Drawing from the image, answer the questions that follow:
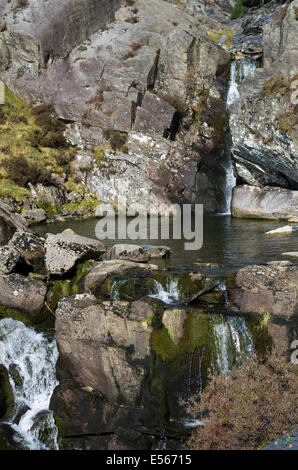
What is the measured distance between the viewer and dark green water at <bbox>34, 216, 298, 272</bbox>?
49.4 feet

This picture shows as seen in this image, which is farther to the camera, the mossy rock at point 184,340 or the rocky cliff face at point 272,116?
the rocky cliff face at point 272,116

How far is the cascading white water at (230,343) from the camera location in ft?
32.2

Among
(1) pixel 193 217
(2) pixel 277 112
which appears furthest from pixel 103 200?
(2) pixel 277 112

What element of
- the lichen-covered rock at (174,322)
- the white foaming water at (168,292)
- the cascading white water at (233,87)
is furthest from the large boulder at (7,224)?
the cascading white water at (233,87)

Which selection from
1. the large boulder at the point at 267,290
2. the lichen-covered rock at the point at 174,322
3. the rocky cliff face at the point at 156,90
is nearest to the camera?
the lichen-covered rock at the point at 174,322

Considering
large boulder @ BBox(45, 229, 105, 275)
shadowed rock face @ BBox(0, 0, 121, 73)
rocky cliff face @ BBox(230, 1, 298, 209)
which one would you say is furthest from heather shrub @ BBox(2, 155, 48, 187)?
large boulder @ BBox(45, 229, 105, 275)

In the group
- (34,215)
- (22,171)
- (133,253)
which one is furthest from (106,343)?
(22,171)

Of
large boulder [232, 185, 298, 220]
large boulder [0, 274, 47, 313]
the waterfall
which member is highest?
large boulder [232, 185, 298, 220]

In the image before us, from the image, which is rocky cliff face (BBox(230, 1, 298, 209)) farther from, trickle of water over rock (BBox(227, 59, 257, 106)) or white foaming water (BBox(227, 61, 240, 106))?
white foaming water (BBox(227, 61, 240, 106))

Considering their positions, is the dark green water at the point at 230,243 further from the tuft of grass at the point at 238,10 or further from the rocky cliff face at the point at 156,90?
the tuft of grass at the point at 238,10

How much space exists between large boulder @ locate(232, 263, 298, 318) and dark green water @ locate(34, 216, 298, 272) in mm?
1949

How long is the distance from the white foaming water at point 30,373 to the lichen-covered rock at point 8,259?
1.77 metres

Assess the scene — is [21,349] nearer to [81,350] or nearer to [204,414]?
[81,350]

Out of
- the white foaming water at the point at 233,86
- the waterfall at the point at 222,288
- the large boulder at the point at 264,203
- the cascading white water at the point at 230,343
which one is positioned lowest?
the cascading white water at the point at 230,343
